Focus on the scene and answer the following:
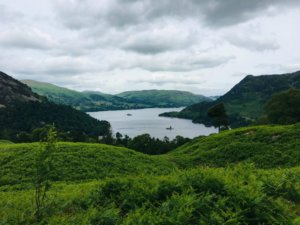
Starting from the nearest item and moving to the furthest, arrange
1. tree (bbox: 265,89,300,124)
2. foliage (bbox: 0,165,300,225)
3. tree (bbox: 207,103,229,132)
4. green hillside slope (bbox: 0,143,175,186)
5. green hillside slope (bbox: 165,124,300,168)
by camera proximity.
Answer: foliage (bbox: 0,165,300,225) → green hillside slope (bbox: 0,143,175,186) → green hillside slope (bbox: 165,124,300,168) → tree (bbox: 207,103,229,132) → tree (bbox: 265,89,300,124)

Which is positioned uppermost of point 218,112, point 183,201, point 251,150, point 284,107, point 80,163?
point 284,107

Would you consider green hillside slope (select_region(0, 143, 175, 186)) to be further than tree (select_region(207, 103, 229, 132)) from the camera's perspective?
No

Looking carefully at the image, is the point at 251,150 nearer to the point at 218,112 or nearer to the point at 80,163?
the point at 80,163

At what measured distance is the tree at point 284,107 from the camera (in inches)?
4350

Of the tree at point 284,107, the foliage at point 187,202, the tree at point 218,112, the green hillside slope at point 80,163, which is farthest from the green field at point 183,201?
the tree at point 284,107

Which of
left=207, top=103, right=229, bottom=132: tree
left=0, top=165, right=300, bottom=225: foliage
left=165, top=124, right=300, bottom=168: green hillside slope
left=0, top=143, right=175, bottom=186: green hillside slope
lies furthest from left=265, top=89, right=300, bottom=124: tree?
left=0, top=165, right=300, bottom=225: foliage

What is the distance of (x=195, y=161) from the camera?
140 ft

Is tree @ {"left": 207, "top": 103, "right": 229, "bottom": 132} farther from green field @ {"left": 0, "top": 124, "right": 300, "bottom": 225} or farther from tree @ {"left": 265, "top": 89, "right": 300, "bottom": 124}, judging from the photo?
green field @ {"left": 0, "top": 124, "right": 300, "bottom": 225}

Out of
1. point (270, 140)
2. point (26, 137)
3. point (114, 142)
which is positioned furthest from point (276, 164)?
point (26, 137)

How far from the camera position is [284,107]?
112 m

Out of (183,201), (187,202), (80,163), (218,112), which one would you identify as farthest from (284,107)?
(187,202)

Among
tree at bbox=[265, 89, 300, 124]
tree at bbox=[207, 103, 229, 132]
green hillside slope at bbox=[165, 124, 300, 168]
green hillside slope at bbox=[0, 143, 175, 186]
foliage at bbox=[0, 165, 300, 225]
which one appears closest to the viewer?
foliage at bbox=[0, 165, 300, 225]

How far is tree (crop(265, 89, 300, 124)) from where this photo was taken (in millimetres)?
110500

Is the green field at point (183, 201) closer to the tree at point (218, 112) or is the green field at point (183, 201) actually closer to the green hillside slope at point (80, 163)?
the green hillside slope at point (80, 163)
